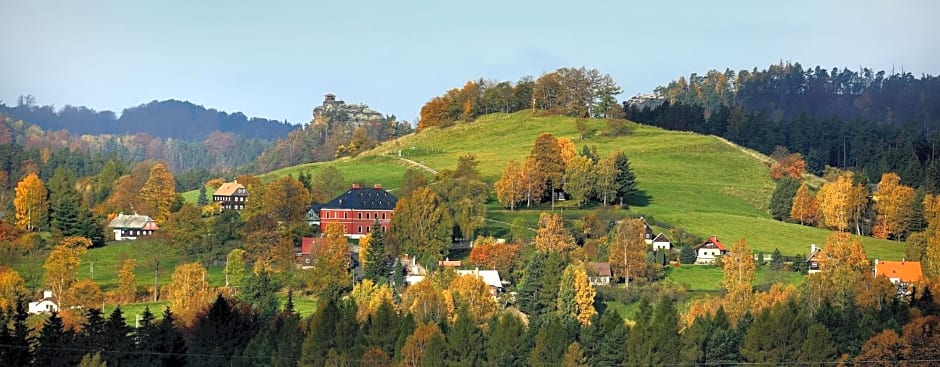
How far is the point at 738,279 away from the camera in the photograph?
62500mm

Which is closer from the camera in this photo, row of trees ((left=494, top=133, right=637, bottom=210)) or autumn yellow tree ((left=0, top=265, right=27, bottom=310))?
autumn yellow tree ((left=0, top=265, right=27, bottom=310))

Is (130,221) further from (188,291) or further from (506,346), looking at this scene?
(506,346)

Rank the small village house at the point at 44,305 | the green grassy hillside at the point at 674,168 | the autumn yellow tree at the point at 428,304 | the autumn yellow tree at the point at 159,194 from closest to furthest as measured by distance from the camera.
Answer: the autumn yellow tree at the point at 428,304 → the small village house at the point at 44,305 → the green grassy hillside at the point at 674,168 → the autumn yellow tree at the point at 159,194

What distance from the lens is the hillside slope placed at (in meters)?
80.0

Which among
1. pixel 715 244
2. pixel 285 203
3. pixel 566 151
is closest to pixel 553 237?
pixel 715 244

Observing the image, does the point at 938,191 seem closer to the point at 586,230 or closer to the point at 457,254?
the point at 586,230

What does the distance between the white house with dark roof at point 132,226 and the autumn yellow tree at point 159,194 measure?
0.75 metres

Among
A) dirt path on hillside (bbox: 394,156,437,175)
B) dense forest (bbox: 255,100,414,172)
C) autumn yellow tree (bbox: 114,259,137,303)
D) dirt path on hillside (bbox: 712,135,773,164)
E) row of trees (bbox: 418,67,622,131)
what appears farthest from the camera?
dense forest (bbox: 255,100,414,172)

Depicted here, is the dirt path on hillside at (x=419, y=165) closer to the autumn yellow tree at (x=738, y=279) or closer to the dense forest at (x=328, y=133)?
the autumn yellow tree at (x=738, y=279)

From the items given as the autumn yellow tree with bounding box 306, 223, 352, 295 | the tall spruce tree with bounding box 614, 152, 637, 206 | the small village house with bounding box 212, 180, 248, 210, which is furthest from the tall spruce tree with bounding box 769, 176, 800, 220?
the small village house with bounding box 212, 180, 248, 210

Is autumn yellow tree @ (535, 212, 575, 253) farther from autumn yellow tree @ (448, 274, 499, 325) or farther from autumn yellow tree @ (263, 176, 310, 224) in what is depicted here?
autumn yellow tree @ (263, 176, 310, 224)

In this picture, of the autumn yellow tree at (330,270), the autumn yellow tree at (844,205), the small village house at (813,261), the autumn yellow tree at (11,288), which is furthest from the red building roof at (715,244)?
the autumn yellow tree at (11,288)

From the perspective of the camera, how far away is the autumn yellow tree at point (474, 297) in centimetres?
5734

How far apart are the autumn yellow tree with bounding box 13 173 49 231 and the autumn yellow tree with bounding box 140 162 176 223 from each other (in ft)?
23.5
